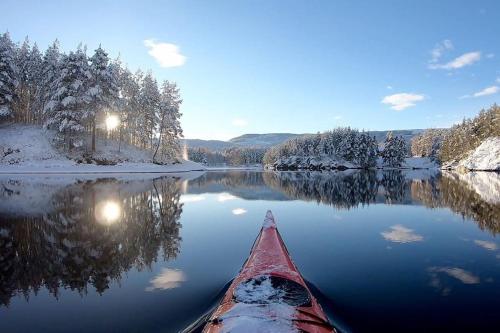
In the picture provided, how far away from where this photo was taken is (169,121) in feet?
205

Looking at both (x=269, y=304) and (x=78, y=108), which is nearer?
(x=269, y=304)

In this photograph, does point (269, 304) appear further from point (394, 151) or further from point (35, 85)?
point (394, 151)

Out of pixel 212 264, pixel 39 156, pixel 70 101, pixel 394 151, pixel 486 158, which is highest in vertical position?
pixel 70 101

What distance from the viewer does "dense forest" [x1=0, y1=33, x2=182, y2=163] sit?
4569cm

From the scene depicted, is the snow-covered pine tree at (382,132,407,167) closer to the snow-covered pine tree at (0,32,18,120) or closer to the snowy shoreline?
the snowy shoreline

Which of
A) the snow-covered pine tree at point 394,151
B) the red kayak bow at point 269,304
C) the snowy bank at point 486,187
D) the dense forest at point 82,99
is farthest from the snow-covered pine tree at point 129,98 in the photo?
the snow-covered pine tree at point 394,151

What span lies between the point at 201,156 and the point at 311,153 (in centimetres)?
6840

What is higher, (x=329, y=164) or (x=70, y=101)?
(x=70, y=101)

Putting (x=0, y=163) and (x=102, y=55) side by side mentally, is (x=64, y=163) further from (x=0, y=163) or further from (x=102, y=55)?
(x=102, y=55)

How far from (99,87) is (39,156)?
12.2m

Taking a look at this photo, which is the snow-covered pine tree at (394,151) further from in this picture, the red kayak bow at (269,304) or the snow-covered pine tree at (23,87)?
the red kayak bow at (269,304)

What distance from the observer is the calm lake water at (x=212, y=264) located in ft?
19.4

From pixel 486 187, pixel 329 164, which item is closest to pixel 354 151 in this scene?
pixel 329 164

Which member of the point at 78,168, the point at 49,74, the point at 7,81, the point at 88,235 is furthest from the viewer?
the point at 49,74
